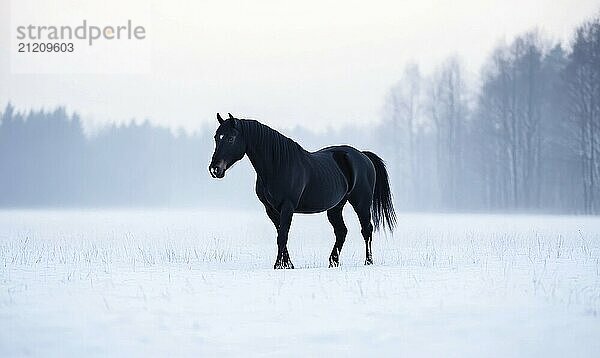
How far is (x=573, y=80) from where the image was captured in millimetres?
32312

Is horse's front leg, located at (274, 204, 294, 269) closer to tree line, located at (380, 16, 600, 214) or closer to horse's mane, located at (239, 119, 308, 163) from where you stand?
horse's mane, located at (239, 119, 308, 163)

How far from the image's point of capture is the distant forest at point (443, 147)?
34594mm

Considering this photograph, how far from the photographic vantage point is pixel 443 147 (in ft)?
153

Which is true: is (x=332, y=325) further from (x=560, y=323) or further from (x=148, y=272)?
(x=148, y=272)

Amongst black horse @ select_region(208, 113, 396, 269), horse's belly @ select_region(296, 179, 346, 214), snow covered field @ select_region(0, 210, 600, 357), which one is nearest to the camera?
snow covered field @ select_region(0, 210, 600, 357)

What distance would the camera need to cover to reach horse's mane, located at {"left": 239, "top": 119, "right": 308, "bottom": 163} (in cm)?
852

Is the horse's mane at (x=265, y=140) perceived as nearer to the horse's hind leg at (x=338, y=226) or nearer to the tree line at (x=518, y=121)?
the horse's hind leg at (x=338, y=226)

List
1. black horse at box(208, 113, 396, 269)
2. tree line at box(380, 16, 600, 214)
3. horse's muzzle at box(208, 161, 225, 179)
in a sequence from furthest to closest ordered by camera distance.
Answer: tree line at box(380, 16, 600, 214) → black horse at box(208, 113, 396, 269) → horse's muzzle at box(208, 161, 225, 179)

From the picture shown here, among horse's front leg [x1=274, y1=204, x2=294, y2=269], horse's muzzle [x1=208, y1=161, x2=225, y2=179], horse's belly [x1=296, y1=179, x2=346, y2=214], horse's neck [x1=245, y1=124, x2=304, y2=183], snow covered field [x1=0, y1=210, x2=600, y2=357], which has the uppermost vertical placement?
horse's neck [x1=245, y1=124, x2=304, y2=183]

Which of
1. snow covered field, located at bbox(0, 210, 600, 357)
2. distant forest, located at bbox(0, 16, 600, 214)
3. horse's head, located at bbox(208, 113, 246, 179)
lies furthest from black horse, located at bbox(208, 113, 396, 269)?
distant forest, located at bbox(0, 16, 600, 214)

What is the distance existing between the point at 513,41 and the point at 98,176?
57009mm

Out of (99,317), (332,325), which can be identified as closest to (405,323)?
(332,325)

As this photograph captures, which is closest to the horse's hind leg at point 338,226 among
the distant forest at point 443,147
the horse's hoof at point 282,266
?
the horse's hoof at point 282,266

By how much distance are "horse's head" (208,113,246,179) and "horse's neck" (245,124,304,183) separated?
20cm
